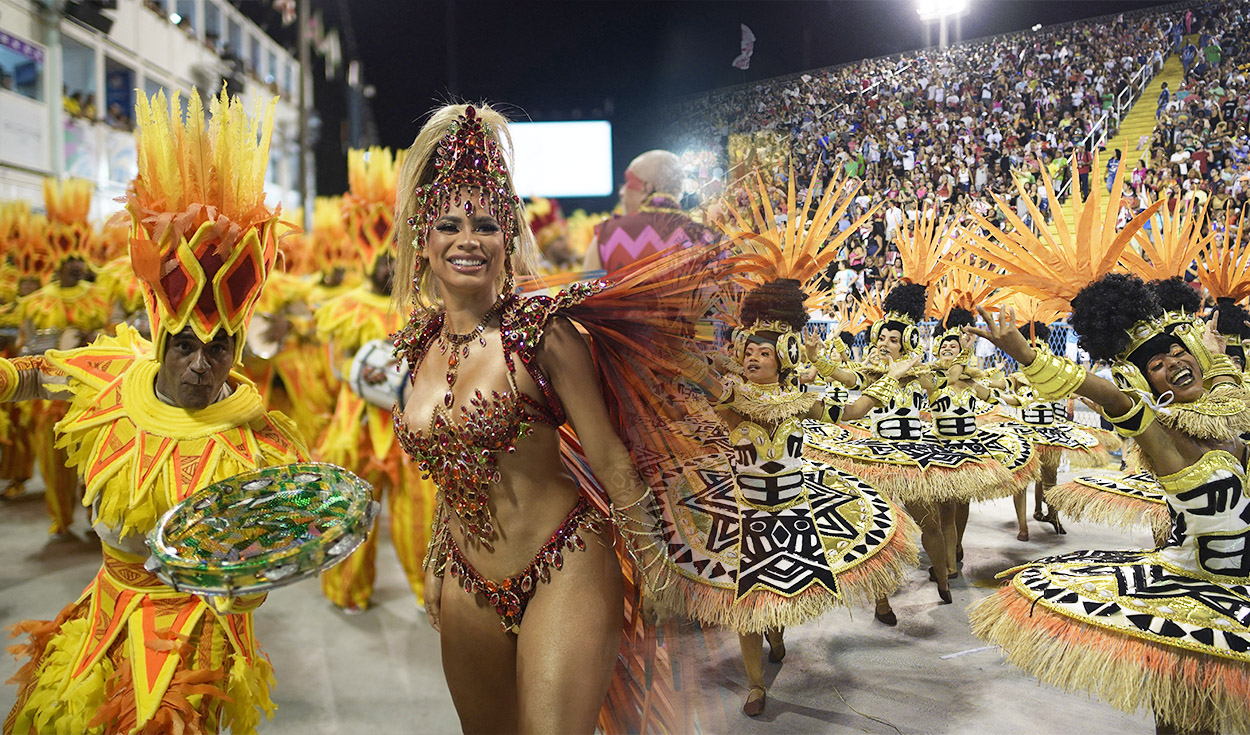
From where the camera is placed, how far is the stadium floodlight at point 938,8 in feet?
9.65

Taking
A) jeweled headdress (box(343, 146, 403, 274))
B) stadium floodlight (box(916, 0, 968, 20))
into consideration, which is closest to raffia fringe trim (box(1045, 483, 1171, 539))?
stadium floodlight (box(916, 0, 968, 20))

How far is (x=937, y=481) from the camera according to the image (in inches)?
138

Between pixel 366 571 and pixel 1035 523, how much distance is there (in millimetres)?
3302

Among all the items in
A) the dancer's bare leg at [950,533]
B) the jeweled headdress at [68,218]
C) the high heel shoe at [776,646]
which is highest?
the jeweled headdress at [68,218]

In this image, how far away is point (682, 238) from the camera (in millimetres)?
1522

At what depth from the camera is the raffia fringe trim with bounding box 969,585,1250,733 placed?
1.92 metres

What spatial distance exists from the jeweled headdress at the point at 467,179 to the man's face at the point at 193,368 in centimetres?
66

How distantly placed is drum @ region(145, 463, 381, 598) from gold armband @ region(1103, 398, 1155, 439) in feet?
6.77

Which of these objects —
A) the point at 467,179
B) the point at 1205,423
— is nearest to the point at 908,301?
the point at 1205,423

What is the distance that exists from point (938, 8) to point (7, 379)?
132 inches

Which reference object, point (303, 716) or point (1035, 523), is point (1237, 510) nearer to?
point (1035, 523)

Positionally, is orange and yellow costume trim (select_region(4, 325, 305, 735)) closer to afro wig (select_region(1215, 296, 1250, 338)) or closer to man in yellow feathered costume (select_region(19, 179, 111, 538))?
man in yellow feathered costume (select_region(19, 179, 111, 538))

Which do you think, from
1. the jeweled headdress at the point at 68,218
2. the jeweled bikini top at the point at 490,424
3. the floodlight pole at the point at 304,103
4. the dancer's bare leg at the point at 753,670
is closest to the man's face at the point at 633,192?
the jeweled bikini top at the point at 490,424

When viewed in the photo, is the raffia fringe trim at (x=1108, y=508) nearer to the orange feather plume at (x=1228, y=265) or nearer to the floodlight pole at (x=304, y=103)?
the orange feather plume at (x=1228, y=265)
